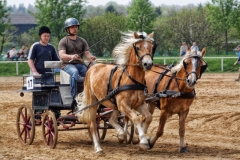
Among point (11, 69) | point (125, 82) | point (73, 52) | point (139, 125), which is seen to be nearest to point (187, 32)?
point (11, 69)

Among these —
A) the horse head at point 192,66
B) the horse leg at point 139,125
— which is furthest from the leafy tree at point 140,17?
the horse leg at point 139,125

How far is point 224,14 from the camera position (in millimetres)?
40531

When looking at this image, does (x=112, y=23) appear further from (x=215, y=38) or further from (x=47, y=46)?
(x=47, y=46)

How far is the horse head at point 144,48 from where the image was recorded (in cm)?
877

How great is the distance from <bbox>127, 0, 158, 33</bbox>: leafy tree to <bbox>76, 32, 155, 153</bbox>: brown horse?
1279 inches

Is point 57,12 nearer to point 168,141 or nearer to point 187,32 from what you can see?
point 187,32

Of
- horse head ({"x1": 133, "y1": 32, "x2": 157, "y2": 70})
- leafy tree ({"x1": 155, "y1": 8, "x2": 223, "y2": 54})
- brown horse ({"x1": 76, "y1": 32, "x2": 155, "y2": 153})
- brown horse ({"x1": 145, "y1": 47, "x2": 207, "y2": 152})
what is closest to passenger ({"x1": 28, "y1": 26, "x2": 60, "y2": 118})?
brown horse ({"x1": 76, "y1": 32, "x2": 155, "y2": 153})

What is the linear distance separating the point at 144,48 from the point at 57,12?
3232cm

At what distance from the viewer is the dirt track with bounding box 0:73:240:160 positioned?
9.34 metres

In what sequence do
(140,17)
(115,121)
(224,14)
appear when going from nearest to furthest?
(115,121) < (224,14) < (140,17)

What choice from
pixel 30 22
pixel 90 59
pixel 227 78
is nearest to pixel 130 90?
pixel 90 59

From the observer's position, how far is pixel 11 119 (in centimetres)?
1436

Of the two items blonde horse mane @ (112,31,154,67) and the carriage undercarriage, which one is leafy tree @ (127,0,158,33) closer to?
the carriage undercarriage

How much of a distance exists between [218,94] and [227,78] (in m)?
6.68
